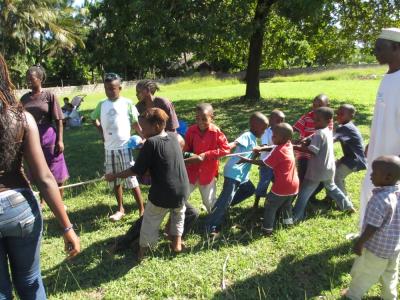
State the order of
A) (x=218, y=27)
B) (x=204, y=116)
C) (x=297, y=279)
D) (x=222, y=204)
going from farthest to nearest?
1. (x=218, y=27)
2. (x=222, y=204)
3. (x=204, y=116)
4. (x=297, y=279)

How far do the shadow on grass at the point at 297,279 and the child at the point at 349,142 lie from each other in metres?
1.32

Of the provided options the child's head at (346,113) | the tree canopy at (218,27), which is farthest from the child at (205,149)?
the tree canopy at (218,27)

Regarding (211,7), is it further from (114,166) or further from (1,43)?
(1,43)

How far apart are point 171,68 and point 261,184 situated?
134 ft

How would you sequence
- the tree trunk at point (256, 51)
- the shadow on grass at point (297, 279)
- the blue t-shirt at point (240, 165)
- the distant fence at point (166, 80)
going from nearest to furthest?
the shadow on grass at point (297, 279) → the blue t-shirt at point (240, 165) → the tree trunk at point (256, 51) → the distant fence at point (166, 80)

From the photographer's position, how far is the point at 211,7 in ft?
34.3

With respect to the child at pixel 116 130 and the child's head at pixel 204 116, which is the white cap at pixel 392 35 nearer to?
the child's head at pixel 204 116

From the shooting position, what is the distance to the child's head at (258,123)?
4411 millimetres

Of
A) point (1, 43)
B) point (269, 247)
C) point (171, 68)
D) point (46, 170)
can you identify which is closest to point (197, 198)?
point (269, 247)

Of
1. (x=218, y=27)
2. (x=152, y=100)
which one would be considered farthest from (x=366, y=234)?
(x=218, y=27)

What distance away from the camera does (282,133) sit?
4168mm

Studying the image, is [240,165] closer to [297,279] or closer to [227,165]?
[227,165]

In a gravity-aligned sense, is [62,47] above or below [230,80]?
above

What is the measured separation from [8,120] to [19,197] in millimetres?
413
